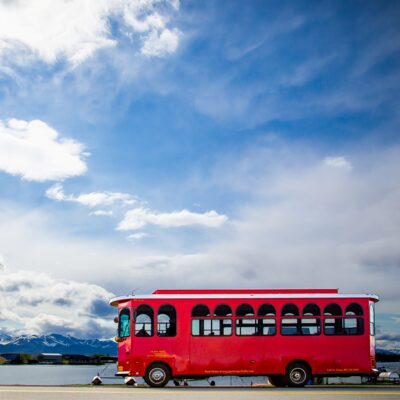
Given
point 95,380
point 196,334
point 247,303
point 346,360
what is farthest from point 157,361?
point 95,380

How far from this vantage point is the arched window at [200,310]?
2064 centimetres

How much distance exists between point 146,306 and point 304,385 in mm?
5659

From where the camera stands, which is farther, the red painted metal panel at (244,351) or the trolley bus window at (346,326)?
the trolley bus window at (346,326)

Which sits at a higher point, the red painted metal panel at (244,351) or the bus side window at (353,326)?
the bus side window at (353,326)

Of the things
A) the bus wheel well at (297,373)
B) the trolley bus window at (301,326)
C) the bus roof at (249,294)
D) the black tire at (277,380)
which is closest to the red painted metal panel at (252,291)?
the bus roof at (249,294)

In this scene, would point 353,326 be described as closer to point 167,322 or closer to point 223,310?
point 223,310

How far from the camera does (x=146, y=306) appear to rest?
20.9m

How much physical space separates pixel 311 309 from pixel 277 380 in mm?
2851

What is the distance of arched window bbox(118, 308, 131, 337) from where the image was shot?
69.0 ft

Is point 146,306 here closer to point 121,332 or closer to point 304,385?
point 121,332

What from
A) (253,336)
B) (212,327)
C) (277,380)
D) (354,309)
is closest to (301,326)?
(253,336)

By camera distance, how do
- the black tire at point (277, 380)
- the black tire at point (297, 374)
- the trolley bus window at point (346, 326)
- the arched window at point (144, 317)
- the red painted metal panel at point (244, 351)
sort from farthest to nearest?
the black tire at point (277, 380) < the arched window at point (144, 317) < the trolley bus window at point (346, 326) < the black tire at point (297, 374) < the red painted metal panel at point (244, 351)

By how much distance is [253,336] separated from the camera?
20.6 m

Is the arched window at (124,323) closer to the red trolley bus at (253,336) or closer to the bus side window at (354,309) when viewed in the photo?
the red trolley bus at (253,336)
